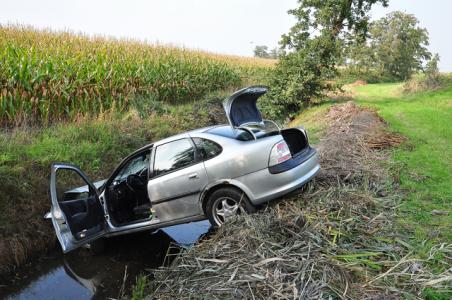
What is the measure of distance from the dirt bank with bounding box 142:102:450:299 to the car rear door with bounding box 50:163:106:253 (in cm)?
141

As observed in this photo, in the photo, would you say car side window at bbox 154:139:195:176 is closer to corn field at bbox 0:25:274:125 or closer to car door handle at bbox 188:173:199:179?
car door handle at bbox 188:173:199:179

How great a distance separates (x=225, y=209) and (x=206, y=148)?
95 centimetres

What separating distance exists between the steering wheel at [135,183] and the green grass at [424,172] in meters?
4.05

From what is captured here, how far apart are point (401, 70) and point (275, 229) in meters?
43.4

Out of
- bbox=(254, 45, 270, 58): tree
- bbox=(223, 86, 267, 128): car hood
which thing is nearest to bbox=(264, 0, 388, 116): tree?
bbox=(223, 86, 267, 128): car hood

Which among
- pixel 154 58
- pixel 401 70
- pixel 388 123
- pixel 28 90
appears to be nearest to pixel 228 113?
pixel 28 90

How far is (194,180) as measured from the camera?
5914 millimetres

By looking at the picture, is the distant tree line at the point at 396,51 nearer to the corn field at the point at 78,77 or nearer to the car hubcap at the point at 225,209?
the corn field at the point at 78,77

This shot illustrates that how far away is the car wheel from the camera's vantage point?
5.64 metres

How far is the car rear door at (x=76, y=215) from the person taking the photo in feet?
17.8

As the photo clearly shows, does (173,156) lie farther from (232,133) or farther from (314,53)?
(314,53)

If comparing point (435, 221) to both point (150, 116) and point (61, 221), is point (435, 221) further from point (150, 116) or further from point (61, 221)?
point (150, 116)

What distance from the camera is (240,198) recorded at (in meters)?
5.63

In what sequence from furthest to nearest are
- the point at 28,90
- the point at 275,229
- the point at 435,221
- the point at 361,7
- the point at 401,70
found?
the point at 401,70, the point at 361,7, the point at 28,90, the point at 435,221, the point at 275,229
